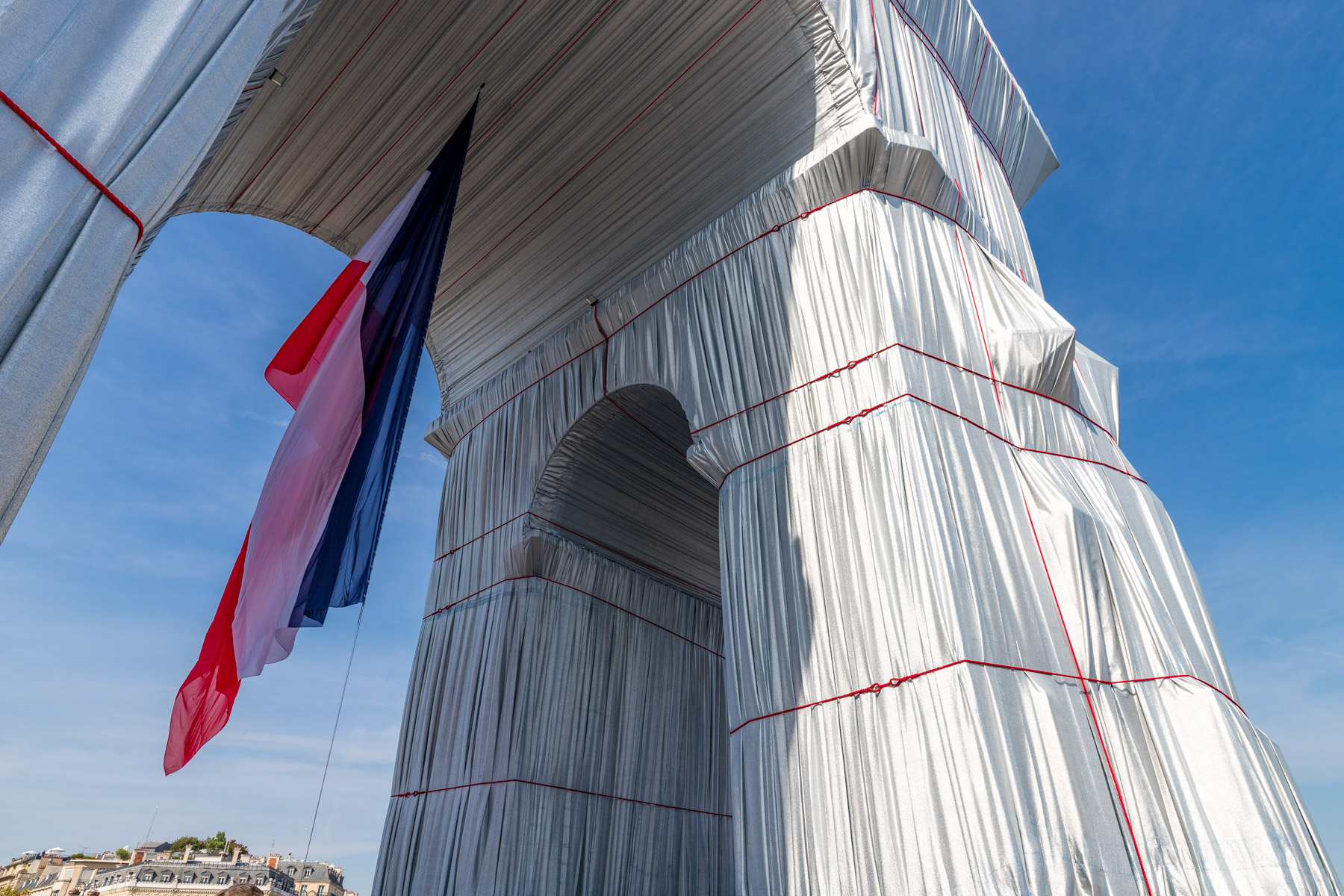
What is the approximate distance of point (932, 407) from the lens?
19.2ft

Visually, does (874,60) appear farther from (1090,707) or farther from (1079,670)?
(1090,707)

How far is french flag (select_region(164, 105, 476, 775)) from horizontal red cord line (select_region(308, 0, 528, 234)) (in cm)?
272

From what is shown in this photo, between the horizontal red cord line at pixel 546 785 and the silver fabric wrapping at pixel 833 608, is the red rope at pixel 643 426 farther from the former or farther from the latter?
the horizontal red cord line at pixel 546 785

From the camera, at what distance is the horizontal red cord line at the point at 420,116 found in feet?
27.3

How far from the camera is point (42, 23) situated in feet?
10.3

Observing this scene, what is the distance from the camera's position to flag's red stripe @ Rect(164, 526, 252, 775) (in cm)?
482

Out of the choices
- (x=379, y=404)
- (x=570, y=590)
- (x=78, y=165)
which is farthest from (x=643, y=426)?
(x=78, y=165)

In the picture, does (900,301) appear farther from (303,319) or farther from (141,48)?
(141,48)

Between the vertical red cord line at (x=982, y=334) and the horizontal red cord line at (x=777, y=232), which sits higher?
the horizontal red cord line at (x=777, y=232)

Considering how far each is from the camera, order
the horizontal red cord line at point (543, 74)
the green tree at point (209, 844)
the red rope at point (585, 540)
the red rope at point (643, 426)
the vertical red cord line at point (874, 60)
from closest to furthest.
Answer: the vertical red cord line at point (874, 60) → the horizontal red cord line at point (543, 74) → the red rope at point (643, 426) → the red rope at point (585, 540) → the green tree at point (209, 844)

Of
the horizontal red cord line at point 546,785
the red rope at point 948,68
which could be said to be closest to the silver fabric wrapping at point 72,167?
the horizontal red cord line at point 546,785

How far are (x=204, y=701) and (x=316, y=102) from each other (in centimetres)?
691

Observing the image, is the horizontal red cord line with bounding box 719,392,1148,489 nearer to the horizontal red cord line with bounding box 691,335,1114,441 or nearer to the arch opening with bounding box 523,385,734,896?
the horizontal red cord line with bounding box 691,335,1114,441

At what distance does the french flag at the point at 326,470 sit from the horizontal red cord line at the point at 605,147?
9.40 feet
